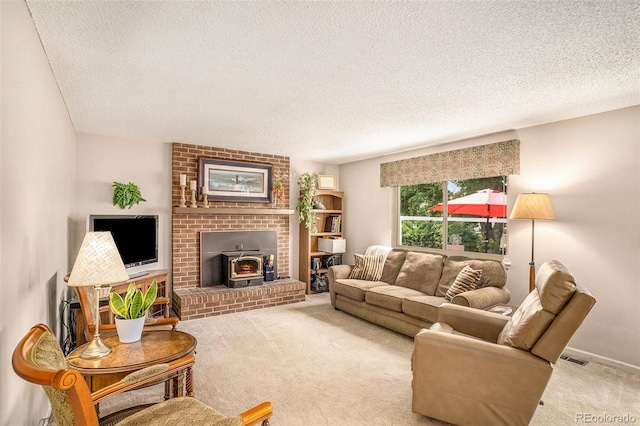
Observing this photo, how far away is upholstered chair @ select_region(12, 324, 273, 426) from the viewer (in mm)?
1032

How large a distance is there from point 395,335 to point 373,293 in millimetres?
548

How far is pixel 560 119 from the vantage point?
3.57m

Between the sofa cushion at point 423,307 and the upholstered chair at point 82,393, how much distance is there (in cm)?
253

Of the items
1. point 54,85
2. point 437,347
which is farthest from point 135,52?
point 437,347

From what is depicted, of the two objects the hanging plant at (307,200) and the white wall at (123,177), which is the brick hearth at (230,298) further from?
the hanging plant at (307,200)

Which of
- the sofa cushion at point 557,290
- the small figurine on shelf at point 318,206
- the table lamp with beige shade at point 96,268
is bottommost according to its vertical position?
the sofa cushion at point 557,290

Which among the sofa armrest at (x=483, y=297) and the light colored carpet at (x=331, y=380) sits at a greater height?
the sofa armrest at (x=483, y=297)

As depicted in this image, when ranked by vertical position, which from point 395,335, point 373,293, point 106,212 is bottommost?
point 395,335

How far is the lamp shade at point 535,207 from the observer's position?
3.39 metres

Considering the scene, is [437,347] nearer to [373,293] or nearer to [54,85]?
[373,293]

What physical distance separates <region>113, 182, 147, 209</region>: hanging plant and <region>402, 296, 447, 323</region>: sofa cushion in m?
3.58

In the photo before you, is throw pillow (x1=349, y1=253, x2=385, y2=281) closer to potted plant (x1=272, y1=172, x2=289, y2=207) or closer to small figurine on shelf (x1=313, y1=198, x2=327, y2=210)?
small figurine on shelf (x1=313, y1=198, x2=327, y2=210)

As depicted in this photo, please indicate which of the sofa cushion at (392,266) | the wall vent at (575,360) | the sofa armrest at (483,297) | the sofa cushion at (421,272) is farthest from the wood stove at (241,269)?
the wall vent at (575,360)

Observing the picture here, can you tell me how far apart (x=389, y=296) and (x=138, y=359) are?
285 cm
